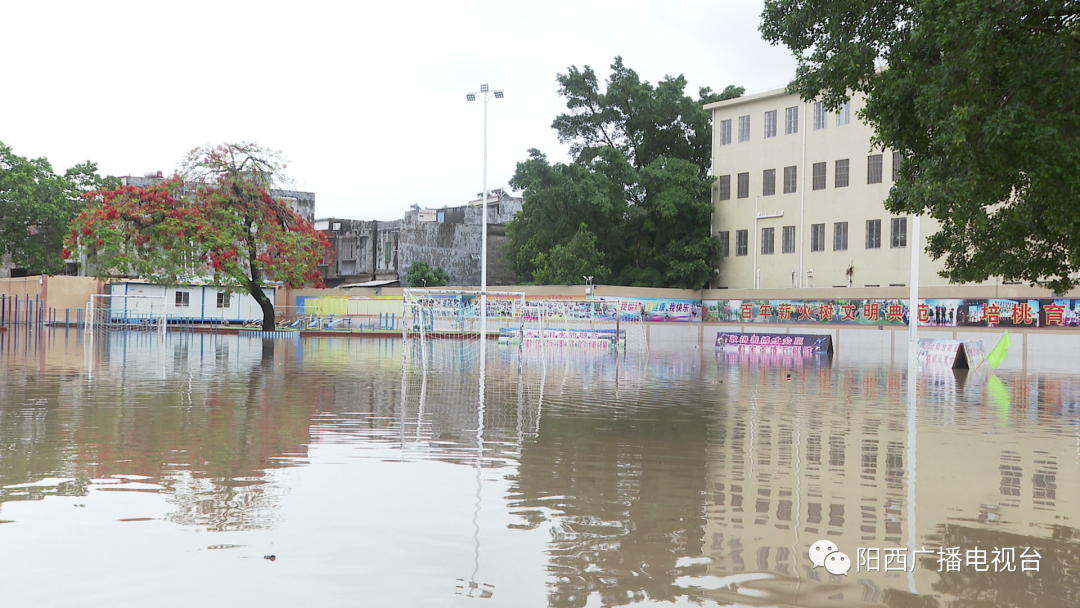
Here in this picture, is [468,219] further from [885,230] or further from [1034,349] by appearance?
[1034,349]

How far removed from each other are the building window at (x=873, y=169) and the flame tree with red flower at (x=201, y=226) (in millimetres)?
26576

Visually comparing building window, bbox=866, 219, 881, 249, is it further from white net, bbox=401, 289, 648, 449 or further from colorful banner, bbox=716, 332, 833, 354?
white net, bbox=401, 289, 648, 449

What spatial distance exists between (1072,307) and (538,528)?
33707mm

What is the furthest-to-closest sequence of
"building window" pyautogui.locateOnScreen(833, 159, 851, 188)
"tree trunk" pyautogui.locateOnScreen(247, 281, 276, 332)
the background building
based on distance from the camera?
the background building → "building window" pyautogui.locateOnScreen(833, 159, 851, 188) → "tree trunk" pyautogui.locateOnScreen(247, 281, 276, 332)

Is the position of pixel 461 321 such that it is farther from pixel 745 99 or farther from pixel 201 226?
pixel 745 99

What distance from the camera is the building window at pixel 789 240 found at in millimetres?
47250

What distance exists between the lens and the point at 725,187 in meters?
50.2

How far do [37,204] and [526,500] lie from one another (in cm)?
5815

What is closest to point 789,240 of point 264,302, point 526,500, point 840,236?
point 840,236

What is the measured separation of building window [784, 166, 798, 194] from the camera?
154 feet

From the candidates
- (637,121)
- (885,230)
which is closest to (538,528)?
(885,230)

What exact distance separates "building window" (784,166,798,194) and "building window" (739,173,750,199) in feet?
7.44

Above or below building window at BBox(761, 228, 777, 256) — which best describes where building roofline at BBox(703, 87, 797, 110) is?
above

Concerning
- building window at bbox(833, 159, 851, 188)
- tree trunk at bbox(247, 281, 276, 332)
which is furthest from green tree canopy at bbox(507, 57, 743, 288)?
tree trunk at bbox(247, 281, 276, 332)
